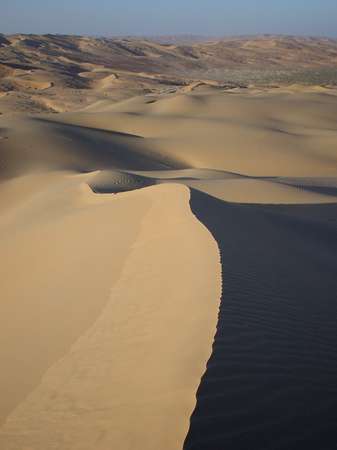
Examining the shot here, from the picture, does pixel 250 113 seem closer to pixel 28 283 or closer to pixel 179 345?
pixel 28 283

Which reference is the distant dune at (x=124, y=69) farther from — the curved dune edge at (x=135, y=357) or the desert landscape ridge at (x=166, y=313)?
the curved dune edge at (x=135, y=357)

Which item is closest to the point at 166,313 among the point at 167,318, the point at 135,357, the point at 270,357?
the point at 167,318

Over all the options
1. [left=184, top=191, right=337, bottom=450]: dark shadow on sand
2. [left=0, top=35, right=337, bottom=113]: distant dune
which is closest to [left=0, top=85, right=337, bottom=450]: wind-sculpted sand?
[left=184, top=191, right=337, bottom=450]: dark shadow on sand

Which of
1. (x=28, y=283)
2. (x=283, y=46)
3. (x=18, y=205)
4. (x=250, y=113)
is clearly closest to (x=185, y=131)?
(x=250, y=113)

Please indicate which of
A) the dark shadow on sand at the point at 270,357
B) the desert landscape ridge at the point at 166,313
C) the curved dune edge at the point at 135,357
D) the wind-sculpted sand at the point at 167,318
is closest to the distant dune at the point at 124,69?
the desert landscape ridge at the point at 166,313

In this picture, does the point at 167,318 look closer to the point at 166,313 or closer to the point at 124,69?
the point at 166,313

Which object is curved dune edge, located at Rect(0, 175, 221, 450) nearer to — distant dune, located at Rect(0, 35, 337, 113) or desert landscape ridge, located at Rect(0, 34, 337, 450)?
desert landscape ridge, located at Rect(0, 34, 337, 450)
